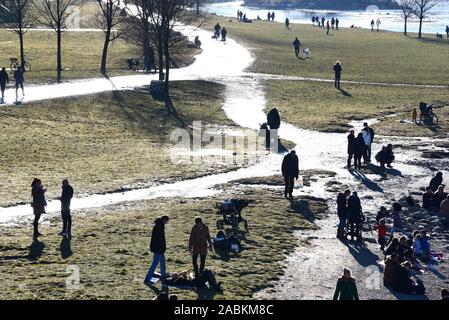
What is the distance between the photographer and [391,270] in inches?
830

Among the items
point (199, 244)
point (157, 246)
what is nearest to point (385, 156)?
point (199, 244)

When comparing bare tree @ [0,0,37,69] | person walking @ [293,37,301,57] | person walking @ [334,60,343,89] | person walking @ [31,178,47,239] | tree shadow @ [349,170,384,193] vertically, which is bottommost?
tree shadow @ [349,170,384,193]

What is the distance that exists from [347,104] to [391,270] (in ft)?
102

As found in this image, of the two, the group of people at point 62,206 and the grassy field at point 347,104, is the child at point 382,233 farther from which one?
the grassy field at point 347,104

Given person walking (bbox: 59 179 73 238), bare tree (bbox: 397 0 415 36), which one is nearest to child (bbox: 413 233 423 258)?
person walking (bbox: 59 179 73 238)

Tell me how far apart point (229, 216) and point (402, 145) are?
1665 centimetres

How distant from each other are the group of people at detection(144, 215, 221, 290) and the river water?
4132 inches

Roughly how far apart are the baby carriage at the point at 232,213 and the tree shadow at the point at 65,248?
15.6 ft

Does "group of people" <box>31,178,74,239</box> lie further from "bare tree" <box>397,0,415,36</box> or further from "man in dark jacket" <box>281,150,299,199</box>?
"bare tree" <box>397,0,415,36</box>

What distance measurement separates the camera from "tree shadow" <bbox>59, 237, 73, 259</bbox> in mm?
21922

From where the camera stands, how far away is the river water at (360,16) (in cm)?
13038

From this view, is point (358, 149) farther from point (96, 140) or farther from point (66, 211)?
point (66, 211)

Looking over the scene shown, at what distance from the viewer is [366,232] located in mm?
26516

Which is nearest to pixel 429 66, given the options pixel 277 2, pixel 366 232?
pixel 366 232
